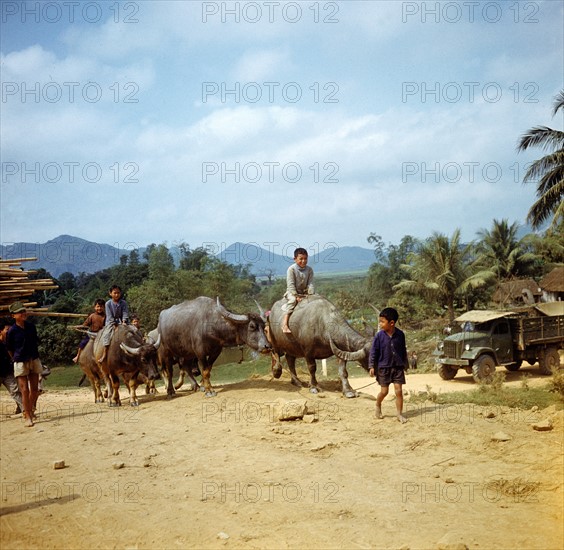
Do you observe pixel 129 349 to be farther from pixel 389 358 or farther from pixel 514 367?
pixel 514 367

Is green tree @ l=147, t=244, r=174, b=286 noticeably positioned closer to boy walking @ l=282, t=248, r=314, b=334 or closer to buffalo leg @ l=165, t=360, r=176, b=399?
buffalo leg @ l=165, t=360, r=176, b=399

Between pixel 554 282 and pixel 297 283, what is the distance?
2758 cm

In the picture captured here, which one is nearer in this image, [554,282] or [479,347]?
[479,347]

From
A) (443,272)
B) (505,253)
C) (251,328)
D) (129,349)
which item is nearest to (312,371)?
(251,328)

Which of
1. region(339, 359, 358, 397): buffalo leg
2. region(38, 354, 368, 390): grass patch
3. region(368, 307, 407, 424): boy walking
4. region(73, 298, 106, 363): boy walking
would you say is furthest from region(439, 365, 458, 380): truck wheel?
region(73, 298, 106, 363): boy walking

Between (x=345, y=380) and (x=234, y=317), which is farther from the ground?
(x=234, y=317)

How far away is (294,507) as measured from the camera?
17.6 feet

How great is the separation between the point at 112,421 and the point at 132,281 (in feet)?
111

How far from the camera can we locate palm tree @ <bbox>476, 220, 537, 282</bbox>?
39.4m

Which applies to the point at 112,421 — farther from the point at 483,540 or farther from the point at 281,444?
the point at 483,540

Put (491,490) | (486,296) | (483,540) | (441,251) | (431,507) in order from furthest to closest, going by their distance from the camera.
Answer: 1. (486,296)
2. (441,251)
3. (491,490)
4. (431,507)
5. (483,540)

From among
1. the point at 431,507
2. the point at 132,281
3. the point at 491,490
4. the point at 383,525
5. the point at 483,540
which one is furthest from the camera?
the point at 132,281

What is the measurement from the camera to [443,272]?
31.9m

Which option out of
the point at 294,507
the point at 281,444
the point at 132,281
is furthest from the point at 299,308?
the point at 132,281
